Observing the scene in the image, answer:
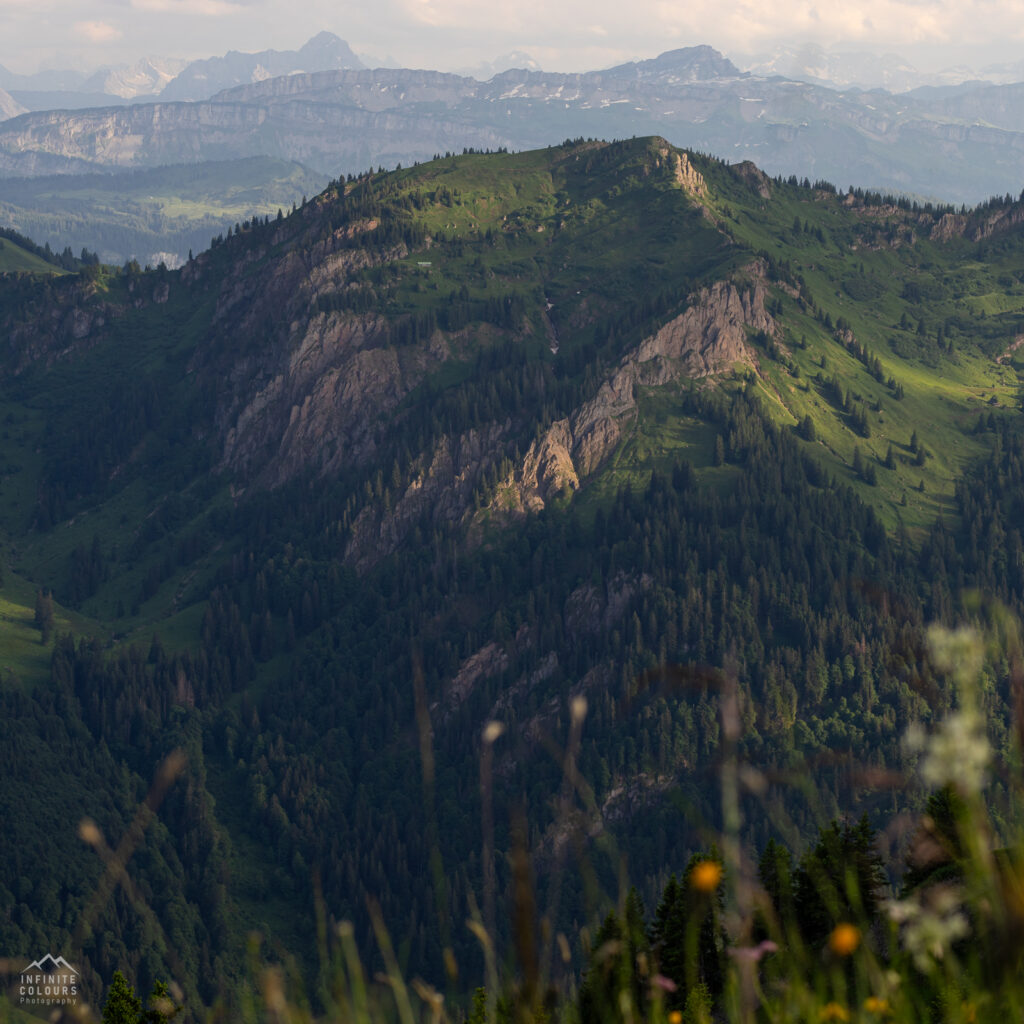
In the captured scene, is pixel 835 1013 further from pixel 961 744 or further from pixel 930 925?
pixel 961 744

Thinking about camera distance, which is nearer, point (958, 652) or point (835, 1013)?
point (958, 652)

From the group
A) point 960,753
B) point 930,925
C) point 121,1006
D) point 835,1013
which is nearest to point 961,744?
point 960,753

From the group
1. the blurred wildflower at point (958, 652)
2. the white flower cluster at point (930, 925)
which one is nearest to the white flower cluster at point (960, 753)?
the blurred wildflower at point (958, 652)

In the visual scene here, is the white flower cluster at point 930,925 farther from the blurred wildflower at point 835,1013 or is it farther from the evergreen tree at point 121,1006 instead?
the evergreen tree at point 121,1006

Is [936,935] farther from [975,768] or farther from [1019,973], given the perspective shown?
[1019,973]

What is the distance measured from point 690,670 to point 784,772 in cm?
181

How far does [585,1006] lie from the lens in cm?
5731

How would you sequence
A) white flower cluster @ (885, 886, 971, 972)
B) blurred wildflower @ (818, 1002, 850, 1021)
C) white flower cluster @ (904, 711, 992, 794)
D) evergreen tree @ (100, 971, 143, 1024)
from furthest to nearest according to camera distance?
evergreen tree @ (100, 971, 143, 1024)
blurred wildflower @ (818, 1002, 850, 1021)
white flower cluster @ (885, 886, 971, 972)
white flower cluster @ (904, 711, 992, 794)

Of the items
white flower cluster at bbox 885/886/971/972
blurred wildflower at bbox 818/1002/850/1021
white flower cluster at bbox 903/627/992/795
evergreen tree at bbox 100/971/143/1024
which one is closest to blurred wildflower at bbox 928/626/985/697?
white flower cluster at bbox 903/627/992/795

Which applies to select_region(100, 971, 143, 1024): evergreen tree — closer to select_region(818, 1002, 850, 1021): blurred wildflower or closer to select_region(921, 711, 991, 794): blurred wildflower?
select_region(818, 1002, 850, 1021): blurred wildflower

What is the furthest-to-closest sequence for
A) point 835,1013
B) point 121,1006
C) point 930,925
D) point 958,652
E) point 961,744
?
1. point 121,1006
2. point 835,1013
3. point 958,652
4. point 930,925
5. point 961,744

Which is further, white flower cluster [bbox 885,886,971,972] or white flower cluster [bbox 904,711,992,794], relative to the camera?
white flower cluster [bbox 885,886,971,972]

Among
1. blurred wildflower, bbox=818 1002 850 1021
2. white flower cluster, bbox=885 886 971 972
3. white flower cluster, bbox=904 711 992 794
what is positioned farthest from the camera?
blurred wildflower, bbox=818 1002 850 1021

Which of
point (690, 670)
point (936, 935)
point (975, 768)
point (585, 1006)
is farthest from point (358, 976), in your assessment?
point (585, 1006)
